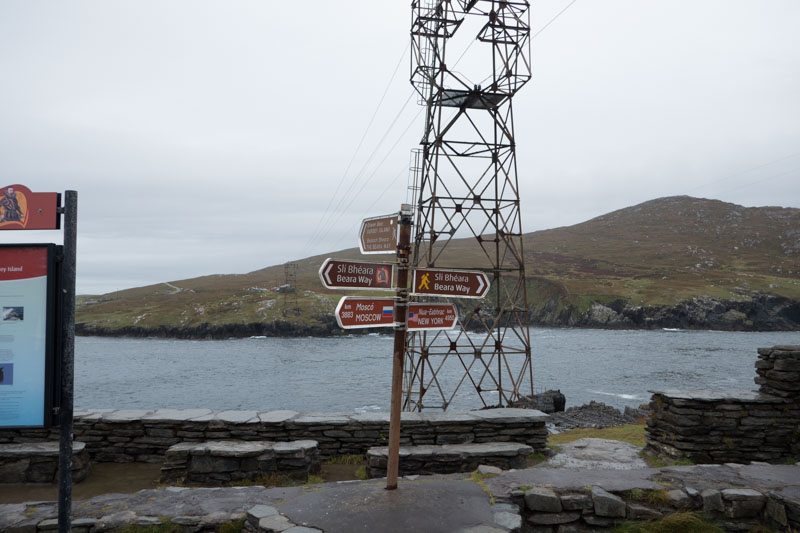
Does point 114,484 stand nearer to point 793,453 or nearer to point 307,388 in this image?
point 793,453

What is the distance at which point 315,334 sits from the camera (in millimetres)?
98312

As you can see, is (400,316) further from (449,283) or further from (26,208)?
(26,208)

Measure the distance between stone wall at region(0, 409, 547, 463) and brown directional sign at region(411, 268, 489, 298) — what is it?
3.88 meters

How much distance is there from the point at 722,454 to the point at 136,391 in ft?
159

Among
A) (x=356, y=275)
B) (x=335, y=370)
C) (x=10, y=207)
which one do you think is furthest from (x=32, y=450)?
(x=335, y=370)

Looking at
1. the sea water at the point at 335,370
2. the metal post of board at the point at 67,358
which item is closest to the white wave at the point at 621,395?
the sea water at the point at 335,370

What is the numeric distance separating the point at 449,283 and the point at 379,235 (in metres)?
1.14

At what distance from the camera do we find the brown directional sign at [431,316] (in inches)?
283

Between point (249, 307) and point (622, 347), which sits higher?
point (249, 307)

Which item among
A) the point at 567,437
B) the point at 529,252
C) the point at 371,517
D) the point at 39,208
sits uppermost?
the point at 529,252

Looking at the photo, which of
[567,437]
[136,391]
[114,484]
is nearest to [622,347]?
[136,391]

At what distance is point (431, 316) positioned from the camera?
7332 millimetres

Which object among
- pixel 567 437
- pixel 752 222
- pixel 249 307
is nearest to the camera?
pixel 567 437

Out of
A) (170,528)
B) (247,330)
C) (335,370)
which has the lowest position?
(335,370)
